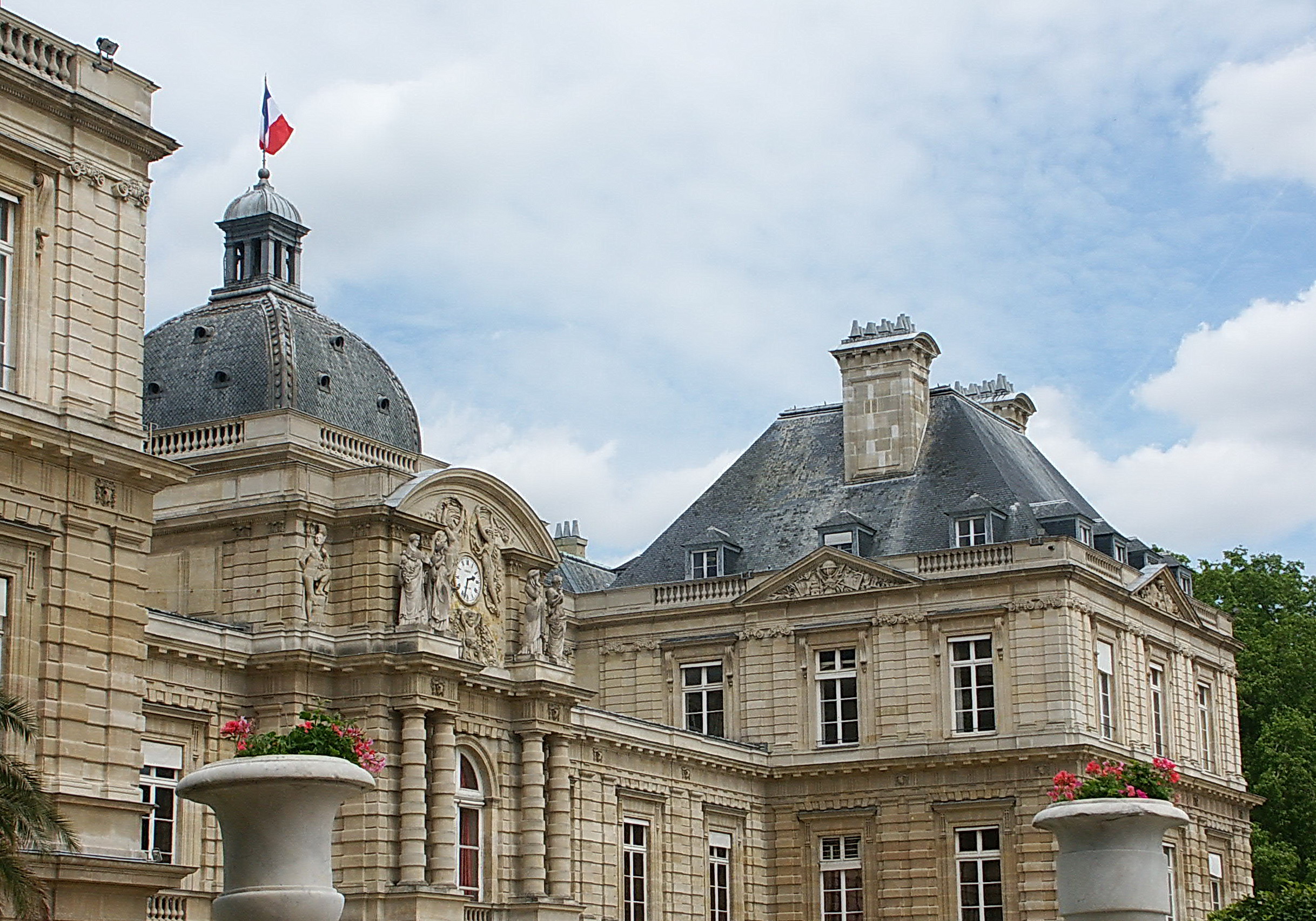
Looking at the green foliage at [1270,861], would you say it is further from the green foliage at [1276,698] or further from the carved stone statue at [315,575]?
the carved stone statue at [315,575]

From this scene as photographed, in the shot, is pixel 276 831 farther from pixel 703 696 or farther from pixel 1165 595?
pixel 1165 595

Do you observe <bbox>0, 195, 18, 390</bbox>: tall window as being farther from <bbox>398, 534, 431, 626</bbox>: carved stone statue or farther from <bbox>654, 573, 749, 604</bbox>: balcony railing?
<bbox>654, 573, 749, 604</bbox>: balcony railing

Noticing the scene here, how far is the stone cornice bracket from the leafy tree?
6.96 meters

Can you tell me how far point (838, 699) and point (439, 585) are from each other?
12746mm

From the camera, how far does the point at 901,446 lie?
151 ft

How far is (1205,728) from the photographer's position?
155 feet

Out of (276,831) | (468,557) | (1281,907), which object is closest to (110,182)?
(276,831)

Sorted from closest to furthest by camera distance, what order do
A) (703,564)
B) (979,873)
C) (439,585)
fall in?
(439,585)
(979,873)
(703,564)

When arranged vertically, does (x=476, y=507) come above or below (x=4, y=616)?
above

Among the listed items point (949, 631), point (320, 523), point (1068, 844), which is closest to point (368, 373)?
point (320, 523)

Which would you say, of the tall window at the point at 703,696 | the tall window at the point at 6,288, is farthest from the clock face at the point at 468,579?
the tall window at the point at 6,288

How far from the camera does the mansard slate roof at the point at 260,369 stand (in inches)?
1369

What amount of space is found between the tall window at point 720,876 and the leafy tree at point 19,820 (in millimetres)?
25375

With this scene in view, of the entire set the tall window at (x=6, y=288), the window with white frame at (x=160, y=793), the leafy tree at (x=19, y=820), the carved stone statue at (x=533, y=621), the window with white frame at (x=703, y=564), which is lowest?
the leafy tree at (x=19, y=820)
